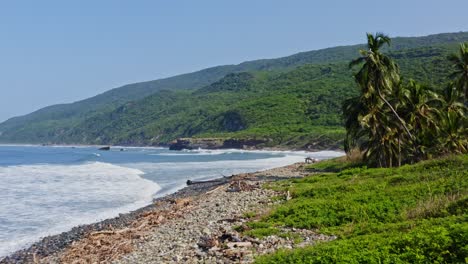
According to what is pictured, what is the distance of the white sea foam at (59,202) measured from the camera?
24719mm

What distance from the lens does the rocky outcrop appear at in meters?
134

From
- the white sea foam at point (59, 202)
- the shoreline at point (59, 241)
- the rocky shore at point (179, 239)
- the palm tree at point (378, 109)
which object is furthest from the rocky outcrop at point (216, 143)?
the shoreline at point (59, 241)

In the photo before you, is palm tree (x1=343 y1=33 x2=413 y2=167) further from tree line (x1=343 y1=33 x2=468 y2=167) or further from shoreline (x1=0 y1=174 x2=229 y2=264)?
shoreline (x1=0 y1=174 x2=229 y2=264)

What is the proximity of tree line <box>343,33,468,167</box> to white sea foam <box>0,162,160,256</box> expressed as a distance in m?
17.1

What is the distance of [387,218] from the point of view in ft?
50.9

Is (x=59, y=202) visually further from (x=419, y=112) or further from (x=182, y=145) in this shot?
(x=182, y=145)

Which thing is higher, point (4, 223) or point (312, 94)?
point (312, 94)

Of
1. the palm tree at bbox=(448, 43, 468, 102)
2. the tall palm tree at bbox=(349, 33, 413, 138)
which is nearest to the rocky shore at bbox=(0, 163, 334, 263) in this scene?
the tall palm tree at bbox=(349, 33, 413, 138)

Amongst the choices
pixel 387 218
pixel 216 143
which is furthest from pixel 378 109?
pixel 216 143

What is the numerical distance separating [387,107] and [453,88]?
1008 cm

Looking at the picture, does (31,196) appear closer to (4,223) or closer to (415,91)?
(4,223)

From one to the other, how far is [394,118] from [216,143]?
367 ft

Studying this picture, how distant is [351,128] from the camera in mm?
35531

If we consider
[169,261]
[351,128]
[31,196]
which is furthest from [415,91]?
[31,196]
